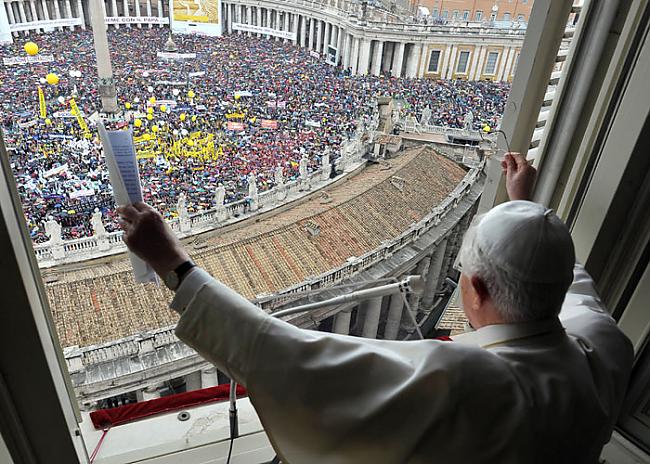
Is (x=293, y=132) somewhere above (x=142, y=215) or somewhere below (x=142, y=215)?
below

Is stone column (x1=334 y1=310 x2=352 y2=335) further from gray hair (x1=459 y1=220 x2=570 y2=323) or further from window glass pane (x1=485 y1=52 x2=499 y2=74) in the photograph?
window glass pane (x1=485 y1=52 x2=499 y2=74)

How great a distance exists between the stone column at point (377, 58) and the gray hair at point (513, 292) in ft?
54.4

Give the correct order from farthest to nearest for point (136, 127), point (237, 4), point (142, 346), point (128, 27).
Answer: point (237, 4)
point (128, 27)
point (136, 127)
point (142, 346)

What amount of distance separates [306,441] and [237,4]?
2125 centimetres

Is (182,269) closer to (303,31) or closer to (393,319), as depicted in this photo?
(393,319)

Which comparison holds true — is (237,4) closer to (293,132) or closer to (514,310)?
(293,132)

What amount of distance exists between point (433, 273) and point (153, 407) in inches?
220

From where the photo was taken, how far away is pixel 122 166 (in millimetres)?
590

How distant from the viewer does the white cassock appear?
0.46 meters

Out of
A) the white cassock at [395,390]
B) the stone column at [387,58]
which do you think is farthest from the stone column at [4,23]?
the white cassock at [395,390]

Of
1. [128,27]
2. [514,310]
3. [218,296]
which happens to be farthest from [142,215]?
[128,27]

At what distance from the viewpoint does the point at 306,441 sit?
49cm

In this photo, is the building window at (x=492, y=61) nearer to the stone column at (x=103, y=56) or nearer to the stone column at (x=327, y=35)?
the stone column at (x=327, y=35)

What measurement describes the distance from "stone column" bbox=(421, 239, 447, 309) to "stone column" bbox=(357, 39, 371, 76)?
1128cm
